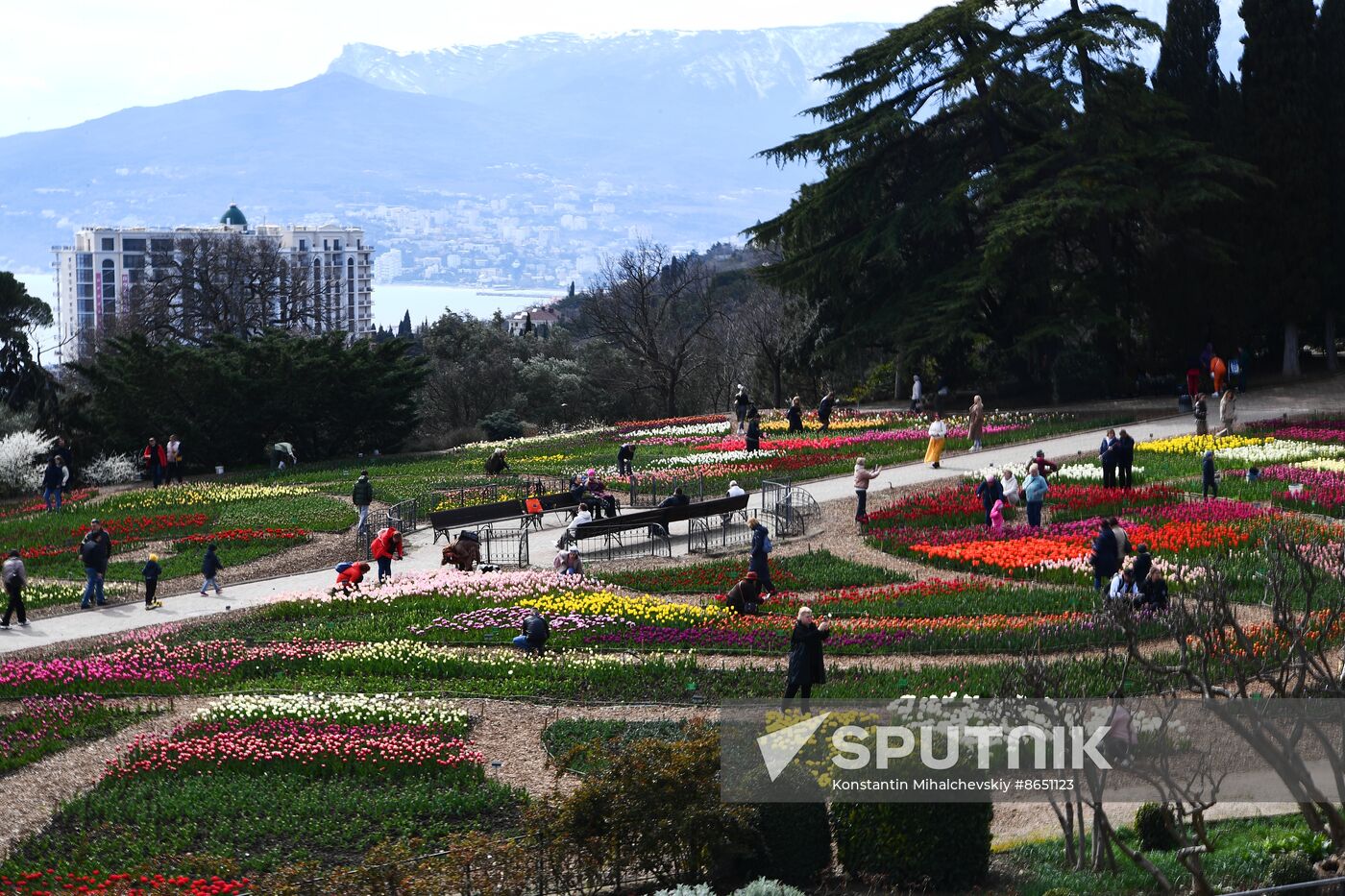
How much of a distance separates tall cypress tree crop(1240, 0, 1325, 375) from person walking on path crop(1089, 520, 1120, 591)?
86.9 ft

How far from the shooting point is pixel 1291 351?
45.4 metres

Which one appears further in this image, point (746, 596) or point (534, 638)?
point (746, 596)

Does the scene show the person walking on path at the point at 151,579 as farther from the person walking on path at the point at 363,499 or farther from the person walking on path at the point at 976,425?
the person walking on path at the point at 976,425

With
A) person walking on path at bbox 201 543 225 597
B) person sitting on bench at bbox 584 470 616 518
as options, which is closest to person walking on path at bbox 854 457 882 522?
person sitting on bench at bbox 584 470 616 518

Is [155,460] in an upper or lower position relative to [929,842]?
upper

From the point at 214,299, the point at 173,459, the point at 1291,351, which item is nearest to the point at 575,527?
the point at 173,459

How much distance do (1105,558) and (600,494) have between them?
12.9 m

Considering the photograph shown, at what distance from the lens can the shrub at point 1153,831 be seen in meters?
12.0

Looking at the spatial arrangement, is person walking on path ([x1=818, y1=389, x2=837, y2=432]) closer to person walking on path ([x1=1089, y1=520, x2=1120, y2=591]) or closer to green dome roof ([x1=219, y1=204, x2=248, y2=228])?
person walking on path ([x1=1089, y1=520, x2=1120, y2=591])

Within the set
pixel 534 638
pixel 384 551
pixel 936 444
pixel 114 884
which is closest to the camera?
pixel 114 884

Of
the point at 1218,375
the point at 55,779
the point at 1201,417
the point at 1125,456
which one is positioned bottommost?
the point at 55,779

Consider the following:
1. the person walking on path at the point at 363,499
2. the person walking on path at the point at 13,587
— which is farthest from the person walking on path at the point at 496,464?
the person walking on path at the point at 13,587

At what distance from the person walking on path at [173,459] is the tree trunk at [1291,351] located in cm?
3346

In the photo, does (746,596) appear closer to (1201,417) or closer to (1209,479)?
(1209,479)
